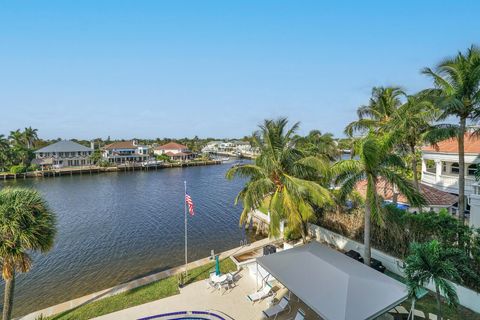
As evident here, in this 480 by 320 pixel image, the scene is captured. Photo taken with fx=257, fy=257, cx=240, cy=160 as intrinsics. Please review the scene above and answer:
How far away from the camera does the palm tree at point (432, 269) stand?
655 centimetres

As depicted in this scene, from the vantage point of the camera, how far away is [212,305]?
1077cm

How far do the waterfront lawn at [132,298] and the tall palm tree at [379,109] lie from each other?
45.2ft

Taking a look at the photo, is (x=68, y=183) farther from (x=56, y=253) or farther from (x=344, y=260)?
(x=344, y=260)

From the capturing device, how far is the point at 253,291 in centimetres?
1165

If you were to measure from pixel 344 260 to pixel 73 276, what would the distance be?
56.3 feet

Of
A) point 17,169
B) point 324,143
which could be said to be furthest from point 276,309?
point 17,169

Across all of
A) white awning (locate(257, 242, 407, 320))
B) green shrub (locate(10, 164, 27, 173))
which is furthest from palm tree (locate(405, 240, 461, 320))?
green shrub (locate(10, 164, 27, 173))

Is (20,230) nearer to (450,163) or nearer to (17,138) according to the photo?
(450,163)

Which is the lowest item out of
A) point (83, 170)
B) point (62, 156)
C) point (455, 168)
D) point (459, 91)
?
point (83, 170)

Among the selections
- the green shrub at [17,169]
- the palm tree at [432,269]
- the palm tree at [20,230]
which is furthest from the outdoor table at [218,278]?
the green shrub at [17,169]

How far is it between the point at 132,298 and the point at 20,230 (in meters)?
5.52

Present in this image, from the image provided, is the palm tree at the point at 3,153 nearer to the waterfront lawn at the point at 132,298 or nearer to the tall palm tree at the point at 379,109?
the waterfront lawn at the point at 132,298

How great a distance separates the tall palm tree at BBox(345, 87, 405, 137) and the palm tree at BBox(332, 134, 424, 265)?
26.2 ft

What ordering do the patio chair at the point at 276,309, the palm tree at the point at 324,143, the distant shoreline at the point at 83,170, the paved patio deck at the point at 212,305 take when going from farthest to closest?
the distant shoreline at the point at 83,170, the palm tree at the point at 324,143, the paved patio deck at the point at 212,305, the patio chair at the point at 276,309
